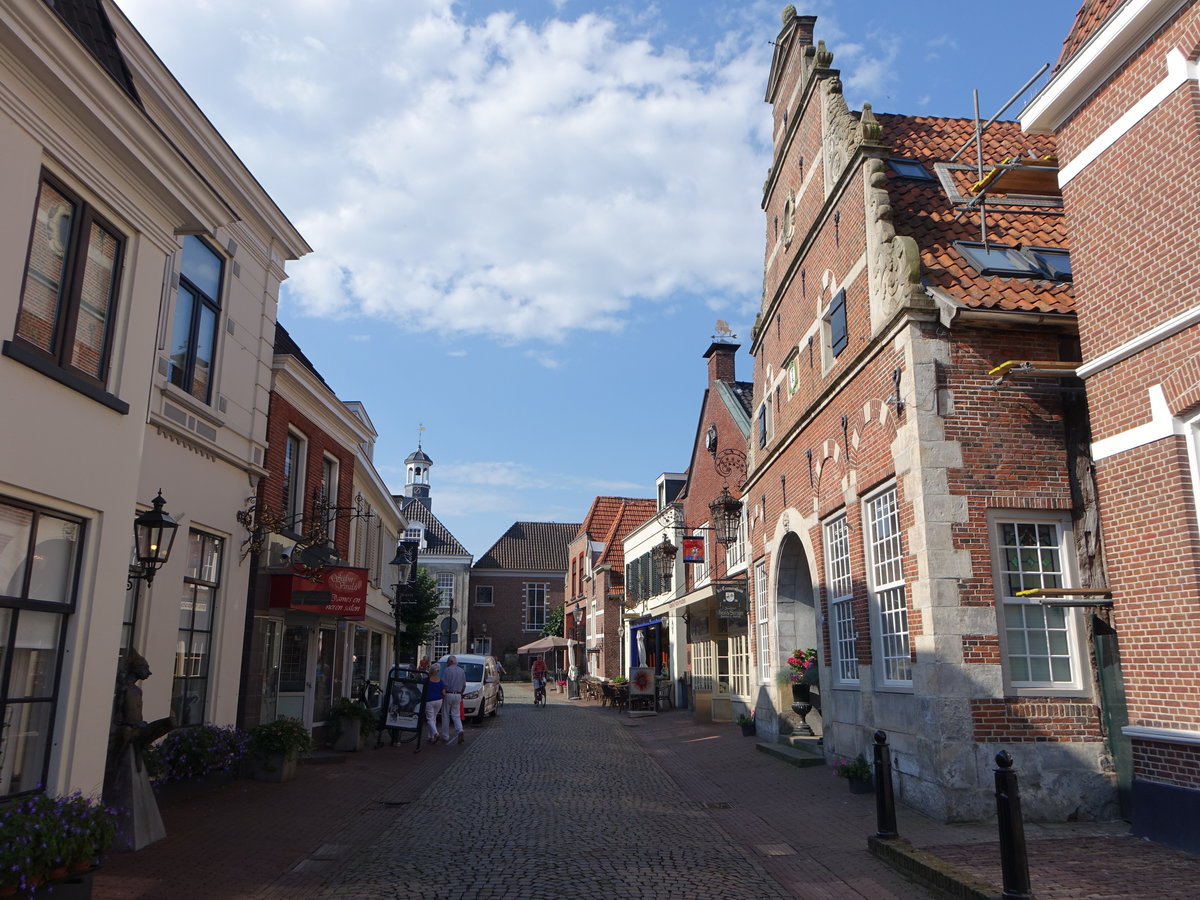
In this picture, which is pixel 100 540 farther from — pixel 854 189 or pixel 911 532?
pixel 854 189

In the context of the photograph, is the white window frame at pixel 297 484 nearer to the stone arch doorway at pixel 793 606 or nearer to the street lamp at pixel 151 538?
the street lamp at pixel 151 538

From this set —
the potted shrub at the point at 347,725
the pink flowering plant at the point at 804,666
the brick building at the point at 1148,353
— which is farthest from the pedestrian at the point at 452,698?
the brick building at the point at 1148,353

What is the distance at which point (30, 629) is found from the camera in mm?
6328

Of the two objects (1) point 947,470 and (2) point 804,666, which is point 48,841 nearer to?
(1) point 947,470

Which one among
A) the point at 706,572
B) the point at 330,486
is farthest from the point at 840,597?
the point at 706,572

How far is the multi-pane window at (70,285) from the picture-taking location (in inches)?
255

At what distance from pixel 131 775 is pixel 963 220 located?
1104 centimetres

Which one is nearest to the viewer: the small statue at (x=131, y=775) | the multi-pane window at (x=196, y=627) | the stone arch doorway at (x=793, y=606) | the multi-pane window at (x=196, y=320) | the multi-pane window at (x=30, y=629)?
the multi-pane window at (x=30, y=629)

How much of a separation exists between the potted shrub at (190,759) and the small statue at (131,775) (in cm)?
170

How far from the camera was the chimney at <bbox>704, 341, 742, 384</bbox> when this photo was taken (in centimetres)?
2623

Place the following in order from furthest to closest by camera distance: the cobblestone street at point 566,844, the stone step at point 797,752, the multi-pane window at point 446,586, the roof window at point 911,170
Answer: the multi-pane window at point 446,586, the stone step at point 797,752, the roof window at point 911,170, the cobblestone street at point 566,844

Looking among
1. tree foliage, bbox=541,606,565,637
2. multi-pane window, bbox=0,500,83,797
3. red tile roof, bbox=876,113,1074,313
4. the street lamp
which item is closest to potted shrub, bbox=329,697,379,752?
the street lamp

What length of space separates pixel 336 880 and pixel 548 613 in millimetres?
53752

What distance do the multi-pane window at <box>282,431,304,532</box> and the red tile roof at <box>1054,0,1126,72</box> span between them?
1224cm
